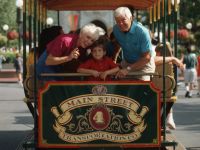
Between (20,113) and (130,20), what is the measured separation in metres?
10.9

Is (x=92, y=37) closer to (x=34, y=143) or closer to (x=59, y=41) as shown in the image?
(x=59, y=41)

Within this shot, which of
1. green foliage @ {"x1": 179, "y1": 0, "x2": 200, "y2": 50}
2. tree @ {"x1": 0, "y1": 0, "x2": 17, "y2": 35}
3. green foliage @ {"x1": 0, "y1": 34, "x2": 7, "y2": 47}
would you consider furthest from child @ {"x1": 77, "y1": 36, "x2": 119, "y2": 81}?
tree @ {"x1": 0, "y1": 0, "x2": 17, "y2": 35}

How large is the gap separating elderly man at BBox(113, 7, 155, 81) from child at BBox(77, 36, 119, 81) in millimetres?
132

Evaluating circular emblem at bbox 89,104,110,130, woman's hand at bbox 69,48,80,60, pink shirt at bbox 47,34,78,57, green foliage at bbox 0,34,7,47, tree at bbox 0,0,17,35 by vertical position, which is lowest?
green foliage at bbox 0,34,7,47

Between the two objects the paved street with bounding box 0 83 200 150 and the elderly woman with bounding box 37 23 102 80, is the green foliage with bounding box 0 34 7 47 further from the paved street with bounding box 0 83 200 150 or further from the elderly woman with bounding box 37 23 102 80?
the elderly woman with bounding box 37 23 102 80

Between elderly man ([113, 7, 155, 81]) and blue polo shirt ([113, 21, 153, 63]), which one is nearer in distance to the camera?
elderly man ([113, 7, 155, 81])

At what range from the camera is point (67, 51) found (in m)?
8.25

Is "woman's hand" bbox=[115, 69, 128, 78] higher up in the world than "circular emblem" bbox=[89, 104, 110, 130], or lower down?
higher up

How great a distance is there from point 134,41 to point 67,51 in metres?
0.75

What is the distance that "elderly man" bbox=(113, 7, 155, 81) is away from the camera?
806 centimetres

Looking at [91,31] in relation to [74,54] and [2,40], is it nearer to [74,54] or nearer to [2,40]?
[74,54]

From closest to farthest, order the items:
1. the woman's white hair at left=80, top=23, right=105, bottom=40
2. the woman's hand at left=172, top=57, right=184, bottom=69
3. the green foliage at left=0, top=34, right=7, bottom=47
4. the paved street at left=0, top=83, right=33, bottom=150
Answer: the woman's white hair at left=80, top=23, right=105, bottom=40
the woman's hand at left=172, top=57, right=184, bottom=69
the paved street at left=0, top=83, right=33, bottom=150
the green foliage at left=0, top=34, right=7, bottom=47

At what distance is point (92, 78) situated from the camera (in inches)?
320

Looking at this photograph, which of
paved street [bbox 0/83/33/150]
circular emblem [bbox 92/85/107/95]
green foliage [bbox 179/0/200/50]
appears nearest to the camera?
circular emblem [bbox 92/85/107/95]
